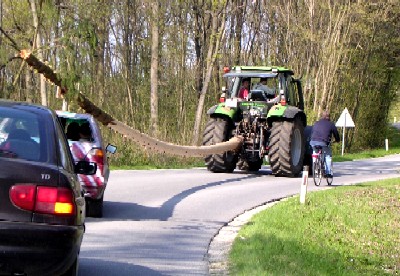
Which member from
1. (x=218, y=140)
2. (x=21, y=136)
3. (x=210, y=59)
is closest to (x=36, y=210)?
(x=21, y=136)

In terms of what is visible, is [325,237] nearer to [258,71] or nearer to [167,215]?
[167,215]

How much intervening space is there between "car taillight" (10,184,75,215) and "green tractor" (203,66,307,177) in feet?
49.8

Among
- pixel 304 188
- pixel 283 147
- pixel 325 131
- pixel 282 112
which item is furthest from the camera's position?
pixel 283 147

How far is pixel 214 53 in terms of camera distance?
3266cm

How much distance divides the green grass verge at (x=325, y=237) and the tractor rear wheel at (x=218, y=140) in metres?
4.09

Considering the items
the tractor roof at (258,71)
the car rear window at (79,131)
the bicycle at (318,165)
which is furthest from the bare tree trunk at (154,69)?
the car rear window at (79,131)

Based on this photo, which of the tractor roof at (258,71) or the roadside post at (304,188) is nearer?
the roadside post at (304,188)

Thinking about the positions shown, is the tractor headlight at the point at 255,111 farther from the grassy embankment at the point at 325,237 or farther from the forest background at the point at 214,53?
the forest background at the point at 214,53

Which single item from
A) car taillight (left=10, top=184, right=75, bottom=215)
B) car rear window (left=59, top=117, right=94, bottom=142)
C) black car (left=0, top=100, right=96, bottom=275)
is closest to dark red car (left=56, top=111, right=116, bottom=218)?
car rear window (left=59, top=117, right=94, bottom=142)

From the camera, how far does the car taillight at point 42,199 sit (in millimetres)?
5703

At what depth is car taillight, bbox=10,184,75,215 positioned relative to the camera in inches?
225

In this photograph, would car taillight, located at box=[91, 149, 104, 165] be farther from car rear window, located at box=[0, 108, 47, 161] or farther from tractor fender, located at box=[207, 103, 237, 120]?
tractor fender, located at box=[207, 103, 237, 120]

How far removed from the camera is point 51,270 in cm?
576

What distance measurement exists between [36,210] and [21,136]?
2.72 feet
